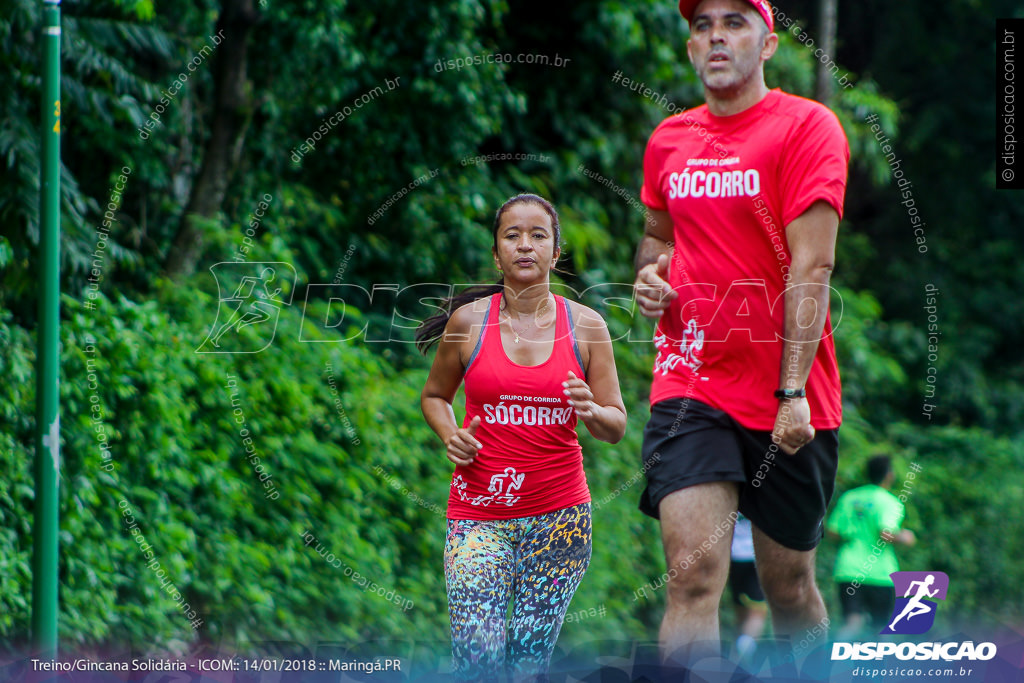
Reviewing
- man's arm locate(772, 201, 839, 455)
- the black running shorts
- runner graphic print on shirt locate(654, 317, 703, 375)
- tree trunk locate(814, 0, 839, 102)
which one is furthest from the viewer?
tree trunk locate(814, 0, 839, 102)

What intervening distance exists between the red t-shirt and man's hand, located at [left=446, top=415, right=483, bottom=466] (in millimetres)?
936

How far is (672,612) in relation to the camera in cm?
338

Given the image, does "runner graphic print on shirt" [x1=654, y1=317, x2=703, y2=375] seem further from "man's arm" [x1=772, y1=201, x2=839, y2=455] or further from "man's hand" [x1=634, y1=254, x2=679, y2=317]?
"man's arm" [x1=772, y1=201, x2=839, y2=455]

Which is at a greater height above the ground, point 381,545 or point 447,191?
point 447,191

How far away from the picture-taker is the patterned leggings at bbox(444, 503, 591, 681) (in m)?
2.90

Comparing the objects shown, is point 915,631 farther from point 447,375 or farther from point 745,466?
point 447,375

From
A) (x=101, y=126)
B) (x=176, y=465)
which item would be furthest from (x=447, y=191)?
(x=176, y=465)

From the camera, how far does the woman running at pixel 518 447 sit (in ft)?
9.48

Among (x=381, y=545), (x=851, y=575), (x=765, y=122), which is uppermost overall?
(x=765, y=122)

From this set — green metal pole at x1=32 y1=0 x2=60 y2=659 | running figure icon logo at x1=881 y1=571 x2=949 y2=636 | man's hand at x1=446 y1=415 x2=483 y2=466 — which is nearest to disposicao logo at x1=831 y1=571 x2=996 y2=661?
running figure icon logo at x1=881 y1=571 x2=949 y2=636

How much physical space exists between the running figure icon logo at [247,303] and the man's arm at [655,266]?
192 cm

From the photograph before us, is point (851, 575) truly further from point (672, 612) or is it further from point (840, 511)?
point (672, 612)

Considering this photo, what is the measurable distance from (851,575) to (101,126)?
485cm

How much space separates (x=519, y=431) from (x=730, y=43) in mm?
1435
